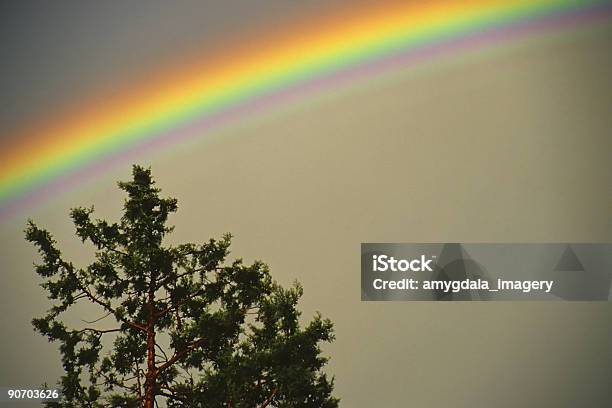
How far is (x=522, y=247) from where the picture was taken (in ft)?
13.7

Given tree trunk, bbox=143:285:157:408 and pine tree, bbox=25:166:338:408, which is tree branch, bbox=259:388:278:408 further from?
tree trunk, bbox=143:285:157:408

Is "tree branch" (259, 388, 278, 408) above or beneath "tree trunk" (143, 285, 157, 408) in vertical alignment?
beneath

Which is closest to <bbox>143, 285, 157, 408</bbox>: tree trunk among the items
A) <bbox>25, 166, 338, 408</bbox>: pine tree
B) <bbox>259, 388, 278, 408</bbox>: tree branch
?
<bbox>25, 166, 338, 408</bbox>: pine tree

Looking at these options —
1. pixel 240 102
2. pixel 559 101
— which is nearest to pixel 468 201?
pixel 559 101

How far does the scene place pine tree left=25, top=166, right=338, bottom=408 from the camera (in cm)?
238

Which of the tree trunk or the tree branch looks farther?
the tree trunk

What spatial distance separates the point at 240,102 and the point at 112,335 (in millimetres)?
1545

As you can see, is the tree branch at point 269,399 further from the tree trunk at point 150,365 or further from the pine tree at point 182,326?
the tree trunk at point 150,365

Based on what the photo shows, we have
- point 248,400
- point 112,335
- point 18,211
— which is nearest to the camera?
point 248,400

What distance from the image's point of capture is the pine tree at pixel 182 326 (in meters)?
2.38

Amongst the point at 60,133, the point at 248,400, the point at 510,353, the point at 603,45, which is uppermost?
the point at 603,45

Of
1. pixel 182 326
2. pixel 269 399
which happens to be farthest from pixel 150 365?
pixel 269 399

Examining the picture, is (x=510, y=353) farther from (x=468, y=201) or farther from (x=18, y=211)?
(x=18, y=211)

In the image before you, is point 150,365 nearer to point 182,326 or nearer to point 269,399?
point 182,326
